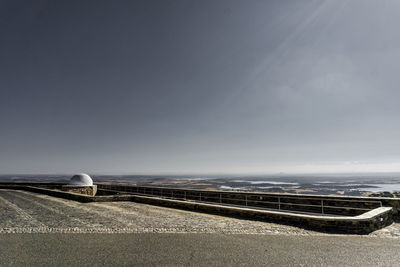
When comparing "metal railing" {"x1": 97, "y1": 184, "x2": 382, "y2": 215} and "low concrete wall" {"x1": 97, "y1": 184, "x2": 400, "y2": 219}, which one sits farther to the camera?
"metal railing" {"x1": 97, "y1": 184, "x2": 382, "y2": 215}

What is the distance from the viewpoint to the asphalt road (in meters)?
4.98

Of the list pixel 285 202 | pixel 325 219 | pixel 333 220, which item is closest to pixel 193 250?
pixel 325 219

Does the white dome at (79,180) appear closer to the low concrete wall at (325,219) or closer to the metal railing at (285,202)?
the metal railing at (285,202)

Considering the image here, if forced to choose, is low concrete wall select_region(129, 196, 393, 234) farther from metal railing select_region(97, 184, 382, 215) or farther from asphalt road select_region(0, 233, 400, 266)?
metal railing select_region(97, 184, 382, 215)

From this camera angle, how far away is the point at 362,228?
24.8 ft

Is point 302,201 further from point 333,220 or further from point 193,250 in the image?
point 193,250

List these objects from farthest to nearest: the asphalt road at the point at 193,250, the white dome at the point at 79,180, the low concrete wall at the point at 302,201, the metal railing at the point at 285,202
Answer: the white dome at the point at 79,180
the metal railing at the point at 285,202
the low concrete wall at the point at 302,201
the asphalt road at the point at 193,250

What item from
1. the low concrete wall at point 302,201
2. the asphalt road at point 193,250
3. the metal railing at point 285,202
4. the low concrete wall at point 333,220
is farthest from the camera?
the metal railing at point 285,202

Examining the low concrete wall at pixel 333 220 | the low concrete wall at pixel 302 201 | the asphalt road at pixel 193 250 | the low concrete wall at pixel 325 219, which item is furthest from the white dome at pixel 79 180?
the low concrete wall at pixel 333 220

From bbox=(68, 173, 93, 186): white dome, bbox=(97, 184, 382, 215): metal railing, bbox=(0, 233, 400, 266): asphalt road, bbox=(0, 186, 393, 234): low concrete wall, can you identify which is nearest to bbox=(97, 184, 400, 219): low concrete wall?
bbox=(97, 184, 382, 215): metal railing

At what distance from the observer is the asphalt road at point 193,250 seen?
4.98m

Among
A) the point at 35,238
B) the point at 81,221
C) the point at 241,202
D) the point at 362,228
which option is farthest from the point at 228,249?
the point at 241,202

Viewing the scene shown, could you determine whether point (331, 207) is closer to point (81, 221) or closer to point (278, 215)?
point (278, 215)

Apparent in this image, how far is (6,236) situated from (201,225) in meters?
6.39
